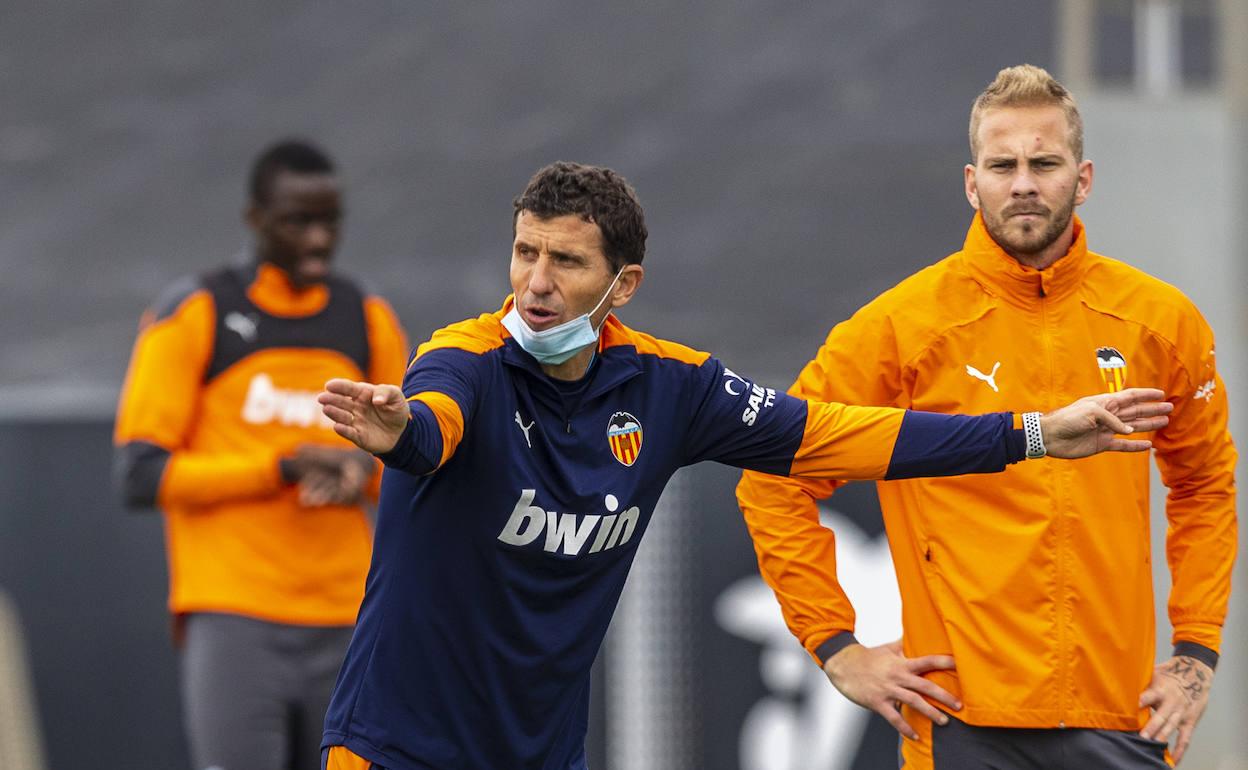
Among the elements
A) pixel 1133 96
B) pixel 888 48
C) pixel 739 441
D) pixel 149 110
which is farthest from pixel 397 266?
pixel 739 441

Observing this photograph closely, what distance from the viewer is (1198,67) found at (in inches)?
428

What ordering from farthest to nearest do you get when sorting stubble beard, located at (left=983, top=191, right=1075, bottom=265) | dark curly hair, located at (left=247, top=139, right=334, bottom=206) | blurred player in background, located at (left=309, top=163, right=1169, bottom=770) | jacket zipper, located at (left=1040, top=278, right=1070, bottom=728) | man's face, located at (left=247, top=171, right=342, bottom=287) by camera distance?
dark curly hair, located at (left=247, top=139, right=334, bottom=206) → man's face, located at (left=247, top=171, right=342, bottom=287) → stubble beard, located at (left=983, top=191, right=1075, bottom=265) → jacket zipper, located at (left=1040, top=278, right=1070, bottom=728) → blurred player in background, located at (left=309, top=163, right=1169, bottom=770)

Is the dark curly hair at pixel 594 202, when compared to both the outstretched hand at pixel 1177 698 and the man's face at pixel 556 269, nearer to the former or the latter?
the man's face at pixel 556 269

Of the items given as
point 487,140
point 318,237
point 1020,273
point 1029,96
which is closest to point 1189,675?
point 1020,273

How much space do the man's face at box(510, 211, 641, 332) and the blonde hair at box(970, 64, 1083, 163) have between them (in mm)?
941

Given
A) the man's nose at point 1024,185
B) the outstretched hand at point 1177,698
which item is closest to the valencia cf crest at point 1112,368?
the man's nose at point 1024,185

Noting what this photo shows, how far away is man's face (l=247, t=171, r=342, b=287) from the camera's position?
623 cm

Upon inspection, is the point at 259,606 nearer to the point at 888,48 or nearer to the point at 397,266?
the point at 397,266

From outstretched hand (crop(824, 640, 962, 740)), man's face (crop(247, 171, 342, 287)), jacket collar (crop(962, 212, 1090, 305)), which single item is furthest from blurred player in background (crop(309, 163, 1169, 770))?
man's face (crop(247, 171, 342, 287))

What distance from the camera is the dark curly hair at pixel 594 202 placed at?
13.0 ft

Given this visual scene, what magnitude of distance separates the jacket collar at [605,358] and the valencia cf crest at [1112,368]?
1025 mm

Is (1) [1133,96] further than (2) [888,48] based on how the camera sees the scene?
No

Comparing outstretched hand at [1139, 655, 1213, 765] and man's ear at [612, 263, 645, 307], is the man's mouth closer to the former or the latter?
man's ear at [612, 263, 645, 307]

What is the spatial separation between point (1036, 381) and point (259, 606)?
9.03 ft
